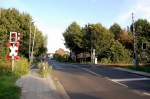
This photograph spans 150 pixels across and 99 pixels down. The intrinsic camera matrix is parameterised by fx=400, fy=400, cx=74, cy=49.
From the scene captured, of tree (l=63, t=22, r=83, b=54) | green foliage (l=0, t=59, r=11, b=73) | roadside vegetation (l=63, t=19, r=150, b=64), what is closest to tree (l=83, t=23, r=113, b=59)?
roadside vegetation (l=63, t=19, r=150, b=64)

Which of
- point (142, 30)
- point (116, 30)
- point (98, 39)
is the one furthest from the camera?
point (116, 30)

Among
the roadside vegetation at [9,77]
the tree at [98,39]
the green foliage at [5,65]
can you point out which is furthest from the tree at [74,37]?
the roadside vegetation at [9,77]

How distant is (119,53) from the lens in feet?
257

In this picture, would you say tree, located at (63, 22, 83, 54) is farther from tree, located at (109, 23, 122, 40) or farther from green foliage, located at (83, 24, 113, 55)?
tree, located at (109, 23, 122, 40)

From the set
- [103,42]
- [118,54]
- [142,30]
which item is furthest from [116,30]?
[118,54]

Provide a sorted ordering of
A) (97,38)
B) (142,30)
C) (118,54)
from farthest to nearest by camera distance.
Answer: (142,30), (97,38), (118,54)

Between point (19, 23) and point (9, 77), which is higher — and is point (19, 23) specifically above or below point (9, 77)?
above

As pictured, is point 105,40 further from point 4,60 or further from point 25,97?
point 25,97

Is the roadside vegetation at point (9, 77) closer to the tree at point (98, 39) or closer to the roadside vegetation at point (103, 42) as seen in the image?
the roadside vegetation at point (103, 42)

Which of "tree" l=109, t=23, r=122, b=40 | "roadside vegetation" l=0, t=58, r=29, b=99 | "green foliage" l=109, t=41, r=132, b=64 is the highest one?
"tree" l=109, t=23, r=122, b=40

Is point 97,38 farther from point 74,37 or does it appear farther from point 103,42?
point 74,37

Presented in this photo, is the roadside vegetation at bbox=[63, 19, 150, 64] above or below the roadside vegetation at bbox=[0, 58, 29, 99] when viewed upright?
above

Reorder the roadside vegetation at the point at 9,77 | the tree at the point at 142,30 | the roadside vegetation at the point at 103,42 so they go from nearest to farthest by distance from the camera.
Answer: the roadside vegetation at the point at 9,77
the roadside vegetation at the point at 103,42
the tree at the point at 142,30

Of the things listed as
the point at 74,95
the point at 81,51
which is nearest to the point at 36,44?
the point at 81,51
